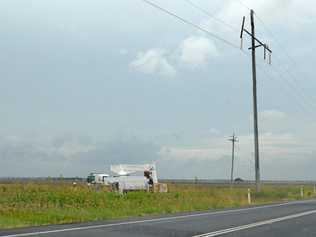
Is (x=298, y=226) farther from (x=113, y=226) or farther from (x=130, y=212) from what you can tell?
(x=130, y=212)

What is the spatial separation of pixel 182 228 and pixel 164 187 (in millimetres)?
31058

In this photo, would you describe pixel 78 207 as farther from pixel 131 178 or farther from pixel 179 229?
pixel 131 178

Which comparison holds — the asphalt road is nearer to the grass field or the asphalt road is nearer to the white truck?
the grass field

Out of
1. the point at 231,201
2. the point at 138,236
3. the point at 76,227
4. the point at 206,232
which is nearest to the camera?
the point at 138,236

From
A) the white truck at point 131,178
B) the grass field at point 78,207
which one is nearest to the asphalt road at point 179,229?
the grass field at point 78,207

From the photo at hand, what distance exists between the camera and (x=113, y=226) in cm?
1888

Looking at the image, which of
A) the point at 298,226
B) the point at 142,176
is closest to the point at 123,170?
the point at 142,176

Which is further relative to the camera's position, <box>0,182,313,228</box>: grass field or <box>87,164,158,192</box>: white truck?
<box>87,164,158,192</box>: white truck

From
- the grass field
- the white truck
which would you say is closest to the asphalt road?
the grass field

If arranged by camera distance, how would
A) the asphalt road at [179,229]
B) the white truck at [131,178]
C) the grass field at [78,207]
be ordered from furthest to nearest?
the white truck at [131,178] → the grass field at [78,207] → the asphalt road at [179,229]

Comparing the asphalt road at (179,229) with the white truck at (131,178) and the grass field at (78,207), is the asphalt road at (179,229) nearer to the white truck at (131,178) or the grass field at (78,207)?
the grass field at (78,207)

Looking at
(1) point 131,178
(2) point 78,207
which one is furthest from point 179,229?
(1) point 131,178

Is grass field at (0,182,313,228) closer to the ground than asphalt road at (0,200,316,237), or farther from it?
farther from it

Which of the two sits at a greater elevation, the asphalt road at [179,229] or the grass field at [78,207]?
the grass field at [78,207]
